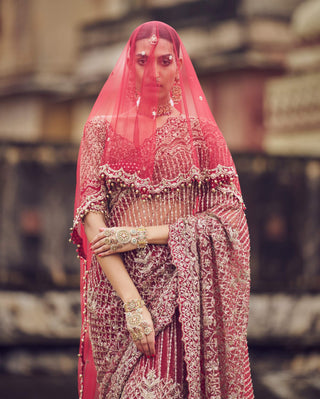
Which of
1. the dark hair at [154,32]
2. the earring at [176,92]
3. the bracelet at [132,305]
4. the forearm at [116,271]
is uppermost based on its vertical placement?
the dark hair at [154,32]

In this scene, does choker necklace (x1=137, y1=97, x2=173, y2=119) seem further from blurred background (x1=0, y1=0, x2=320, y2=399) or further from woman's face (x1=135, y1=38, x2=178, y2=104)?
blurred background (x1=0, y1=0, x2=320, y2=399)

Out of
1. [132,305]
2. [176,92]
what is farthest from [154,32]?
[132,305]

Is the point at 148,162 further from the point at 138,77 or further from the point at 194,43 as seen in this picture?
the point at 194,43

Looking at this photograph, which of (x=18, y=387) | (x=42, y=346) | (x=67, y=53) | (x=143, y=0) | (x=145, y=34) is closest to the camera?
(x=145, y=34)

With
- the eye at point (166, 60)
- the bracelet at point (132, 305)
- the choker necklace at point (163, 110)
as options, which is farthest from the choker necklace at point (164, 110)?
the bracelet at point (132, 305)

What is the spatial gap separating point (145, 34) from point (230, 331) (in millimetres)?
1095

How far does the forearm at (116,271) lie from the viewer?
2174 millimetres

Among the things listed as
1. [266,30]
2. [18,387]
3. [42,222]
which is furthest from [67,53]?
[18,387]

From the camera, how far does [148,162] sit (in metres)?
2.26

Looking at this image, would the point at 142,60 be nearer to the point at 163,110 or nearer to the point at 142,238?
the point at 163,110

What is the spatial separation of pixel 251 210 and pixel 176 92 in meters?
3.09

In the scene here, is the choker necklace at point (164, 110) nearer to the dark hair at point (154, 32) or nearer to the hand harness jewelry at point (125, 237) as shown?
the dark hair at point (154, 32)

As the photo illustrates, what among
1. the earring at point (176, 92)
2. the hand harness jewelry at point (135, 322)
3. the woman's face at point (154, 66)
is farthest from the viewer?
the earring at point (176, 92)

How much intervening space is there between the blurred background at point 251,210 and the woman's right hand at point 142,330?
2225 millimetres
